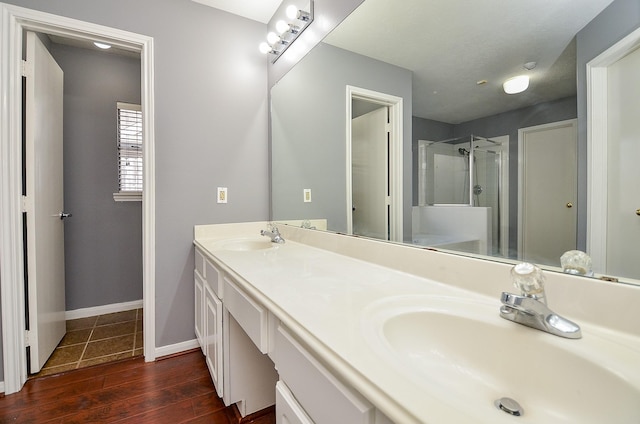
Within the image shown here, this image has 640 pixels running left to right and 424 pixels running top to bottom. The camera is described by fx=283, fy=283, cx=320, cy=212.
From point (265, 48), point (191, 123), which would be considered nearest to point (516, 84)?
point (265, 48)

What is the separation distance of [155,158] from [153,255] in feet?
2.09

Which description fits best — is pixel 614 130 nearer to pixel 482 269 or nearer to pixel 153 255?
pixel 482 269

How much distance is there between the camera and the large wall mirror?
0.69 m

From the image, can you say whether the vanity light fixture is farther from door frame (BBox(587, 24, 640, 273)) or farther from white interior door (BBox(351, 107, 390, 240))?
A: door frame (BBox(587, 24, 640, 273))

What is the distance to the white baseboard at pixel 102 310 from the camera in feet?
8.38

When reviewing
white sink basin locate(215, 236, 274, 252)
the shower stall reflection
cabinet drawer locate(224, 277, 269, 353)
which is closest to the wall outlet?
white sink basin locate(215, 236, 274, 252)

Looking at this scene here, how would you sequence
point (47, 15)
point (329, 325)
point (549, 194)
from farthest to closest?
point (47, 15), point (549, 194), point (329, 325)

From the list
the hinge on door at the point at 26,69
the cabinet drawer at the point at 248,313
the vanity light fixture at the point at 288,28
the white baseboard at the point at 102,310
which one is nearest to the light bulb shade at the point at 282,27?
the vanity light fixture at the point at 288,28

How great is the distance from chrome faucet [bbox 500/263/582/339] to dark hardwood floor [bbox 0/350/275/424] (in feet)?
4.15

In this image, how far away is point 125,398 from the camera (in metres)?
1.50

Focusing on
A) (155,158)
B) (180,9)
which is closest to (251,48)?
(180,9)

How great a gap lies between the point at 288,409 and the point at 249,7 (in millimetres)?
2365

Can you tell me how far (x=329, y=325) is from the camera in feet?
1.99

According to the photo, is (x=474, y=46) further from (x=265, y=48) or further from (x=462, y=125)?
(x=265, y=48)
